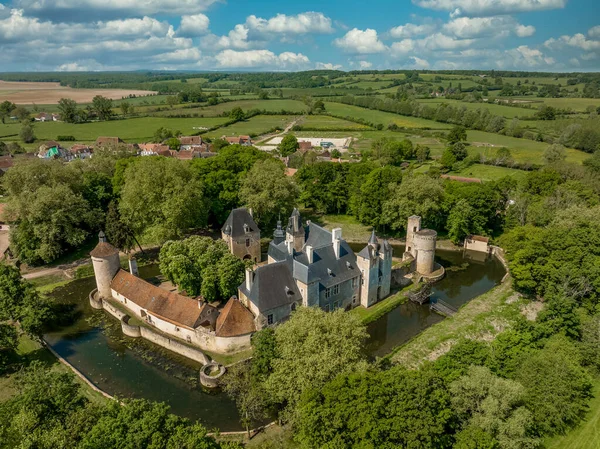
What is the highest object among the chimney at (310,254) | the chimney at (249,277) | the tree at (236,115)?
the tree at (236,115)

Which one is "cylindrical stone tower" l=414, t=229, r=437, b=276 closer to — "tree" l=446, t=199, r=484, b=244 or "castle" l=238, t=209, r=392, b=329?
"castle" l=238, t=209, r=392, b=329

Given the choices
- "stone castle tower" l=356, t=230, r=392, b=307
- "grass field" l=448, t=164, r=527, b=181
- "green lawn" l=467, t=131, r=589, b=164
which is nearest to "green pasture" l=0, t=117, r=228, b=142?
"green lawn" l=467, t=131, r=589, b=164

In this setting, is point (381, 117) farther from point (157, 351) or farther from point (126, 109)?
point (157, 351)

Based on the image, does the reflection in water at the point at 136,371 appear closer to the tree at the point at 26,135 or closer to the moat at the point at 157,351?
the moat at the point at 157,351

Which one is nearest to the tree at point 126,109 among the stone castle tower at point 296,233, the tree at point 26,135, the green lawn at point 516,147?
the tree at point 26,135

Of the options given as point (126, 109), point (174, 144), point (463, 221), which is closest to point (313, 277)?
point (463, 221)

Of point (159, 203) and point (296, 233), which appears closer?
point (296, 233)
